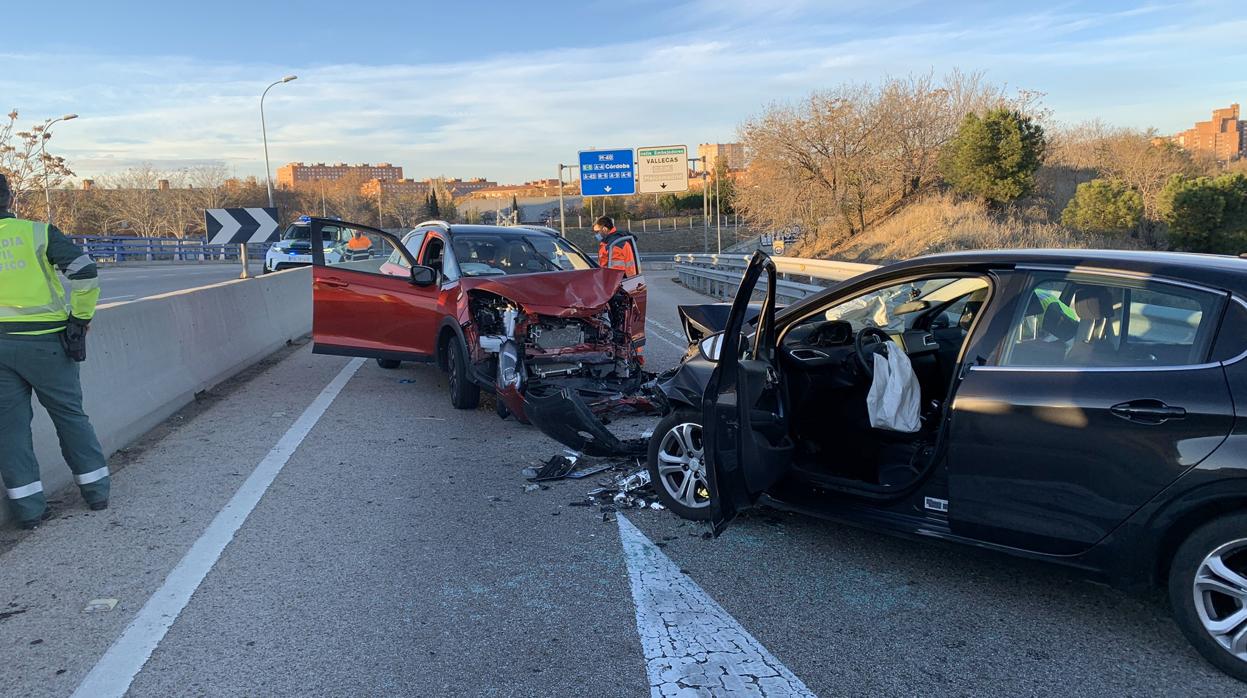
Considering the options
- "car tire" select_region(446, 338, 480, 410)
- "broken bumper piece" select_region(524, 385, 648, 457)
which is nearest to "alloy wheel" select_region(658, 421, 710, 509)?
"broken bumper piece" select_region(524, 385, 648, 457)

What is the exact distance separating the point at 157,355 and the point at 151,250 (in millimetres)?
41236

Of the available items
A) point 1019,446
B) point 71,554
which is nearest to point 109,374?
point 71,554

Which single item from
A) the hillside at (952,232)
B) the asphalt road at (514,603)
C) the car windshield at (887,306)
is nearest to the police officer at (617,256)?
the car windshield at (887,306)

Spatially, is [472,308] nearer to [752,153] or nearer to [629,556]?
[629,556]

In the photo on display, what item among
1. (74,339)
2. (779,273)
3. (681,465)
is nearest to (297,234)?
(779,273)

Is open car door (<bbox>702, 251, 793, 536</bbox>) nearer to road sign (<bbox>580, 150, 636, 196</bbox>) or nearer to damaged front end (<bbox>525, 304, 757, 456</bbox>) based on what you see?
damaged front end (<bbox>525, 304, 757, 456</bbox>)

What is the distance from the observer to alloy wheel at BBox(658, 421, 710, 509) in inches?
188

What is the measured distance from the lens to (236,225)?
52.7 ft

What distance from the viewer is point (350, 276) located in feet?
28.9

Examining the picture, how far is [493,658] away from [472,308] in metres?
4.50

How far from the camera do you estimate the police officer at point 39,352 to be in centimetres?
476

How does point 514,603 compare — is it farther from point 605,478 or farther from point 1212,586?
point 1212,586

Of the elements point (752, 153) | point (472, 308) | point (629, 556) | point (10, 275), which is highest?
point (752, 153)

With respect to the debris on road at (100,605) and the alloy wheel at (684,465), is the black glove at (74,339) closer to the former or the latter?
the debris on road at (100,605)
